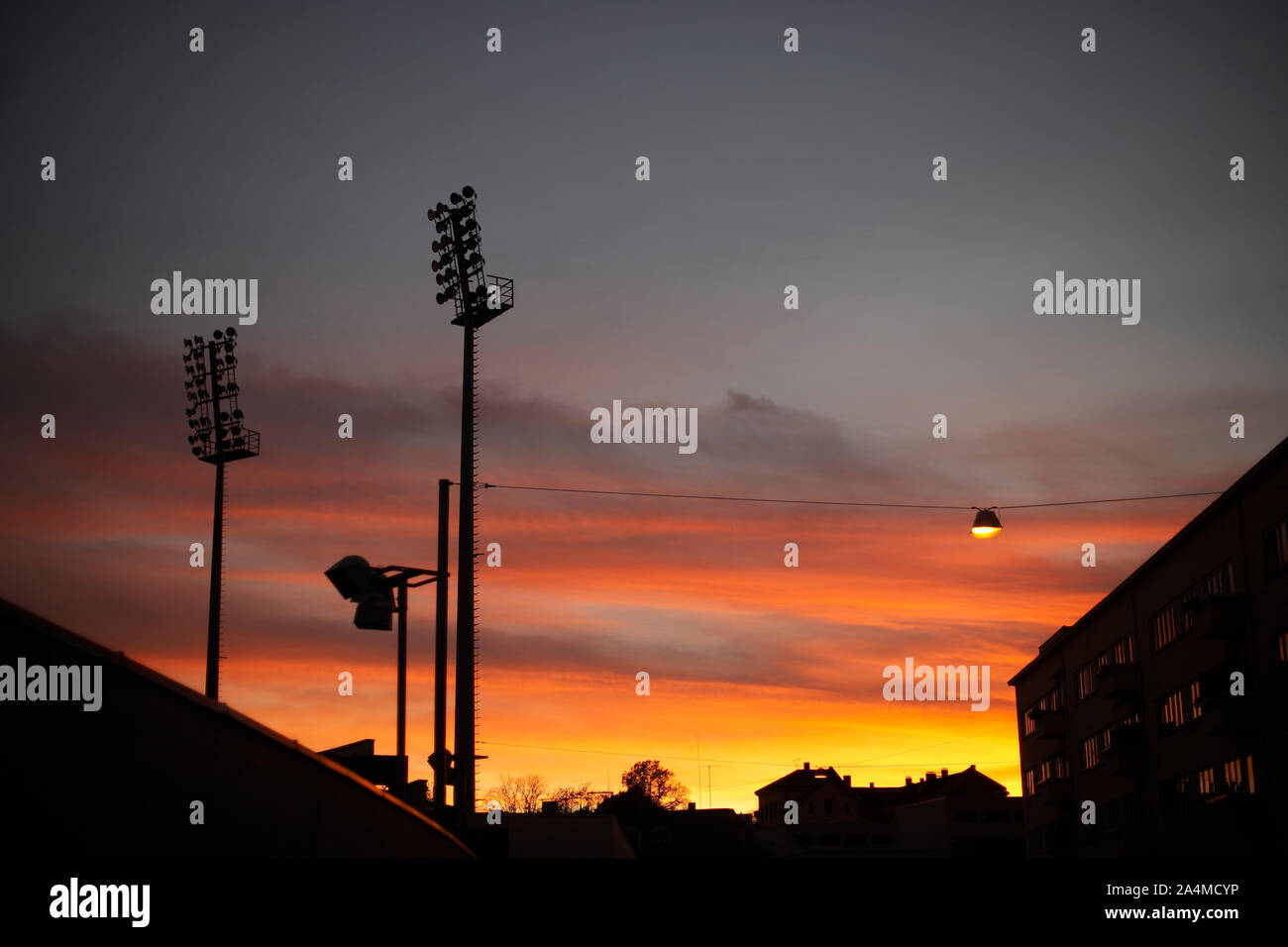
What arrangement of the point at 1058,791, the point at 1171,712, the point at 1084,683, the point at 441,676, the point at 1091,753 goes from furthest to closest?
the point at 1058,791 < the point at 1084,683 < the point at 1091,753 < the point at 1171,712 < the point at 441,676

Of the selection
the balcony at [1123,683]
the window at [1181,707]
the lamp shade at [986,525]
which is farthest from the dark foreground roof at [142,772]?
the balcony at [1123,683]

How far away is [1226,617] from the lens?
43.2 meters

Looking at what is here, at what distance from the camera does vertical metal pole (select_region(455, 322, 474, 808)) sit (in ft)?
86.2

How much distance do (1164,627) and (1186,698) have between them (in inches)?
141

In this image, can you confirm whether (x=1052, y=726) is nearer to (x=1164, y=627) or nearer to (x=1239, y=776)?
(x=1164, y=627)

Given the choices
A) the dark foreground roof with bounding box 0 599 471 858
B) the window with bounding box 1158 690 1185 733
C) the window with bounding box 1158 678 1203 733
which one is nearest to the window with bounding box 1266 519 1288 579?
the window with bounding box 1158 678 1203 733

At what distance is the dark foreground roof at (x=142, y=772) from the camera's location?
9539mm

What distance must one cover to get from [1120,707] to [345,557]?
48.7 metres

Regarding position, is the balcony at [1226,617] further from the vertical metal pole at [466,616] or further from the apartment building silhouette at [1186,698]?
the vertical metal pole at [466,616]

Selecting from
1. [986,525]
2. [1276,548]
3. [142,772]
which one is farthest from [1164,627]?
[142,772]

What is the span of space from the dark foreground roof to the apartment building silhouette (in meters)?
34.2

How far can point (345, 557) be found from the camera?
19.0m
